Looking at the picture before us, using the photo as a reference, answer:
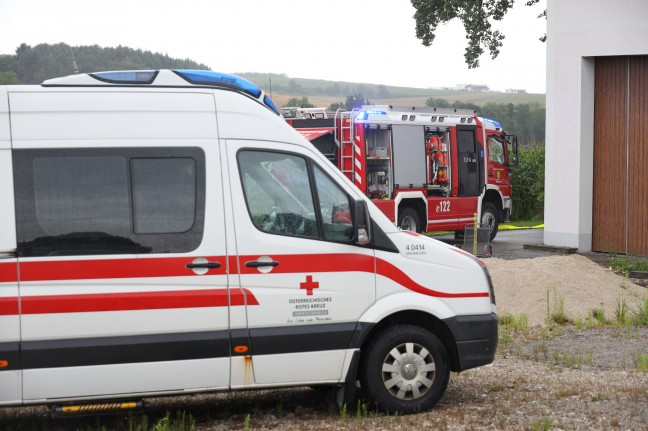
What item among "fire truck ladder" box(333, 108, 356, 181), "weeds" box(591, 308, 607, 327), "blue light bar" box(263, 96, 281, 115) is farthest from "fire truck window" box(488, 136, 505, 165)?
"blue light bar" box(263, 96, 281, 115)

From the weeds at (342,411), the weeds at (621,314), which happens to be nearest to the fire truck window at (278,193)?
the weeds at (342,411)

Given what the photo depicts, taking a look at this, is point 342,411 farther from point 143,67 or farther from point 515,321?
point 143,67

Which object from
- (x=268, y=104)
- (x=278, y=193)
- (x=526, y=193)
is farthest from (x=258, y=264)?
(x=526, y=193)

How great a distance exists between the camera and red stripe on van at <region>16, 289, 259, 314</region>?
669 cm

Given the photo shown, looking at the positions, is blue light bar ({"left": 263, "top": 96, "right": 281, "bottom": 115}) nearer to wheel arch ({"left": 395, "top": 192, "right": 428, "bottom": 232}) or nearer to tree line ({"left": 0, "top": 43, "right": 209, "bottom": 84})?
tree line ({"left": 0, "top": 43, "right": 209, "bottom": 84})

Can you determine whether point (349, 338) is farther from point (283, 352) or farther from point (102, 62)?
point (102, 62)

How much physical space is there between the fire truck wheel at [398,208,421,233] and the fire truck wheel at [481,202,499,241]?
8.79ft

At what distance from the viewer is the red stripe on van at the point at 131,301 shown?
669cm

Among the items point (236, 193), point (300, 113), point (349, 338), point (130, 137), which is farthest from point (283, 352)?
point (300, 113)

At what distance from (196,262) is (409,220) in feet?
55.6

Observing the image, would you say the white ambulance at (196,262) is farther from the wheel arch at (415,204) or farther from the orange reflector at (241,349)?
the wheel arch at (415,204)

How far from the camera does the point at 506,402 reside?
800cm

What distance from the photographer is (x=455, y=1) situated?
102ft

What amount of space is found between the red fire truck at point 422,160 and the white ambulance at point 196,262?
48.2 feet
